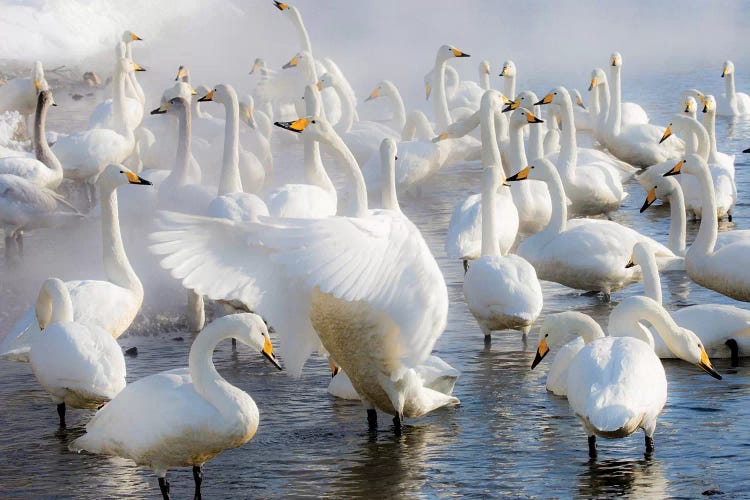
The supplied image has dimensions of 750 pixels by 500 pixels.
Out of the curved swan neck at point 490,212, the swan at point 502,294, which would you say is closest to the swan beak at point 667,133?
the curved swan neck at point 490,212

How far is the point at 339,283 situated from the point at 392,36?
32.1 m

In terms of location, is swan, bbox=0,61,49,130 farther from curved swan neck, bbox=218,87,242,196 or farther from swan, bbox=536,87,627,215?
swan, bbox=536,87,627,215

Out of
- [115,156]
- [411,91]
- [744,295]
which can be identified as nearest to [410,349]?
[744,295]

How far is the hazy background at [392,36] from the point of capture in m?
26.8

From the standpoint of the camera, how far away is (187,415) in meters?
5.73

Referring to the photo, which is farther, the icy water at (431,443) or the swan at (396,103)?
the swan at (396,103)

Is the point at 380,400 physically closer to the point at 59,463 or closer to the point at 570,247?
the point at 59,463

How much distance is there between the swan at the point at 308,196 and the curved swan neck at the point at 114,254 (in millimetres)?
1240

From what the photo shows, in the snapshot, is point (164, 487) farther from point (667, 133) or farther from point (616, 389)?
point (667, 133)

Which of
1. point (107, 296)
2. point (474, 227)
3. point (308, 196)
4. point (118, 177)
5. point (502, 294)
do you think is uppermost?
point (118, 177)

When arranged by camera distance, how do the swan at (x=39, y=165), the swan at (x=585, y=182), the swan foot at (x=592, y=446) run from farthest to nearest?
the swan at (x=585, y=182) → the swan at (x=39, y=165) → the swan foot at (x=592, y=446)

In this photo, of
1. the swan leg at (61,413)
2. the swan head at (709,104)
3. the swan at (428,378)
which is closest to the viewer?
the swan leg at (61,413)

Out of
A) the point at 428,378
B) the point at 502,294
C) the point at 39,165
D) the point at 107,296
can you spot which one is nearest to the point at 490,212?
the point at 502,294

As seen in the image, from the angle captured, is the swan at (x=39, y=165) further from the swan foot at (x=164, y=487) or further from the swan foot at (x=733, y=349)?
the swan foot at (x=733, y=349)
